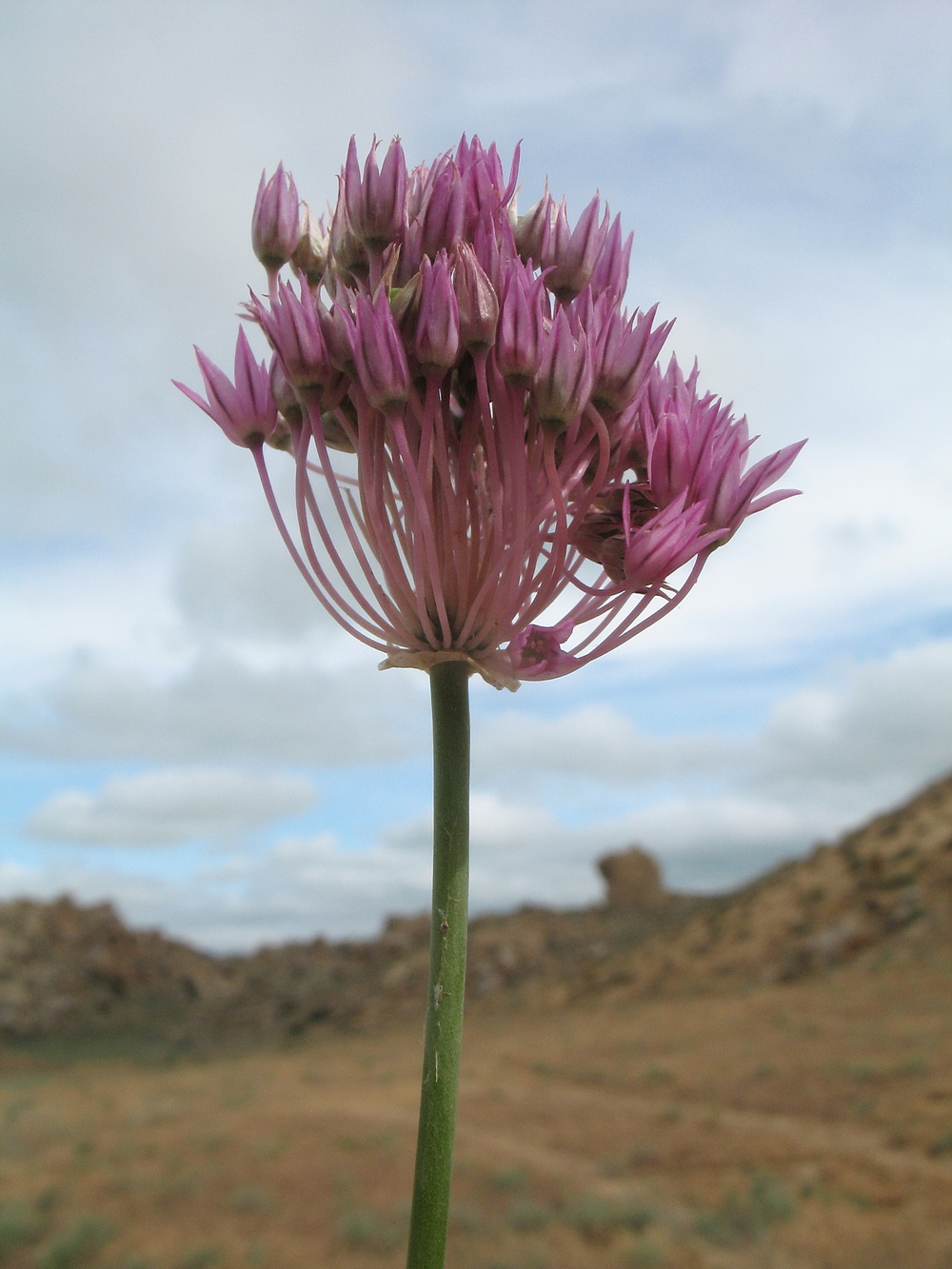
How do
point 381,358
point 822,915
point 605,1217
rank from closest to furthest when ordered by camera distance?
point 381,358 < point 605,1217 < point 822,915

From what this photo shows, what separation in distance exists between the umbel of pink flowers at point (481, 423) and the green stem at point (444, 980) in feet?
0.54

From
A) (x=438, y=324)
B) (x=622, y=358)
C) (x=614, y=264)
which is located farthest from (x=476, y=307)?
(x=614, y=264)

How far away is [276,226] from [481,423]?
728 millimetres

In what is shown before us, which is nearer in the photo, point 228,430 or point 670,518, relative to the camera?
point 670,518

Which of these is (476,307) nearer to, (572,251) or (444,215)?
(444,215)

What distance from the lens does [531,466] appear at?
6.79 ft

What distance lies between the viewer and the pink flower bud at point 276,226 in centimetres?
232

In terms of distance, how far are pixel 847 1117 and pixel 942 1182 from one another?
124 inches

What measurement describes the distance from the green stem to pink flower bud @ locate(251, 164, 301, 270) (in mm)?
1094

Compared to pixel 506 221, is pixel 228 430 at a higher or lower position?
lower

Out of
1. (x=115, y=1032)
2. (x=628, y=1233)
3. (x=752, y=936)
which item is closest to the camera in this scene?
(x=628, y=1233)

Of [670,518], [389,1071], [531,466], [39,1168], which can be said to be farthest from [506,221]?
[389,1071]

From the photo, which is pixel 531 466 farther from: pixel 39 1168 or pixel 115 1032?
pixel 115 1032

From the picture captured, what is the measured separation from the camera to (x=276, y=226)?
232 cm
